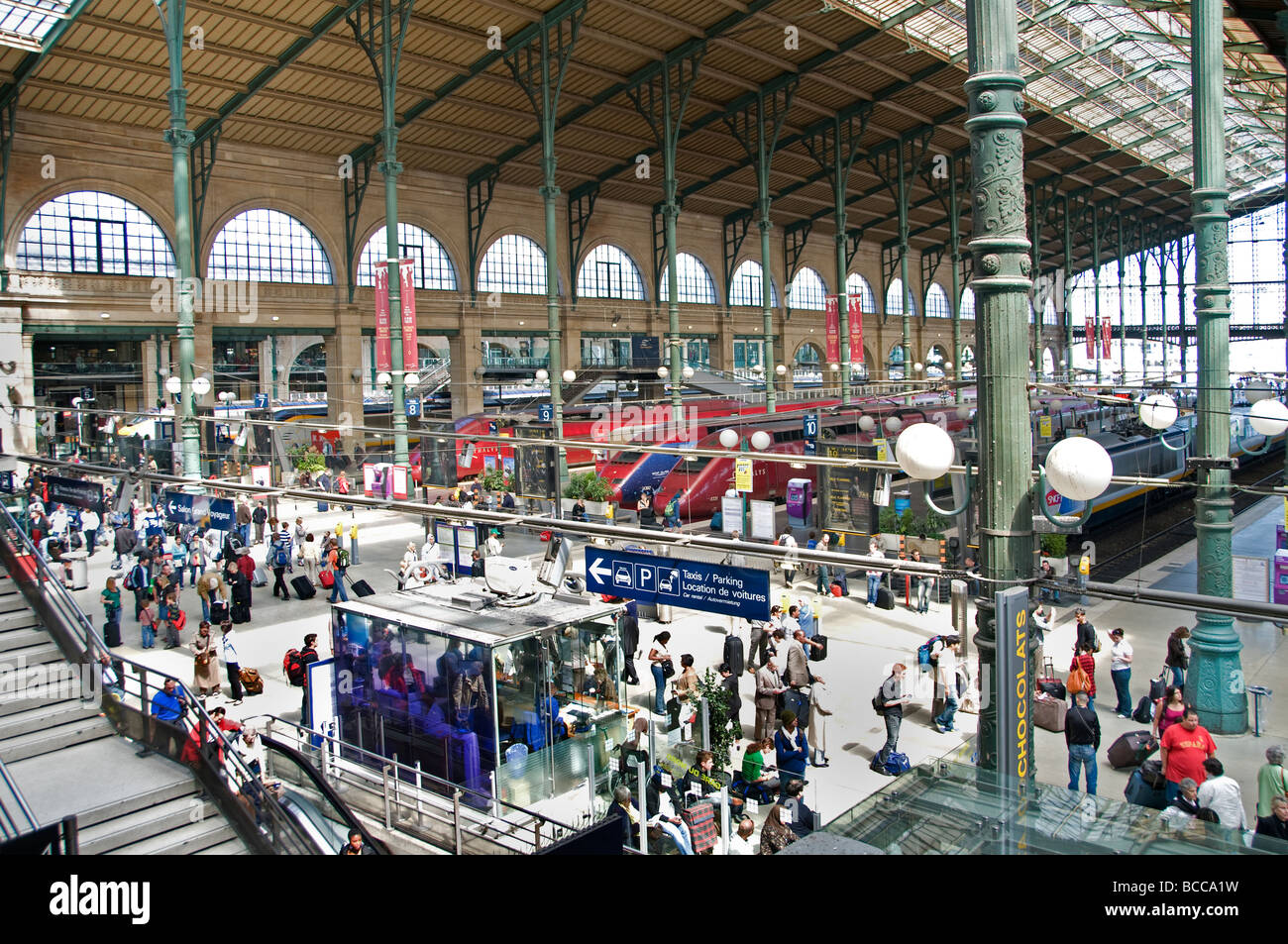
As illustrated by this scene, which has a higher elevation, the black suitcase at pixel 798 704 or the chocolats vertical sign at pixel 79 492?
the chocolats vertical sign at pixel 79 492

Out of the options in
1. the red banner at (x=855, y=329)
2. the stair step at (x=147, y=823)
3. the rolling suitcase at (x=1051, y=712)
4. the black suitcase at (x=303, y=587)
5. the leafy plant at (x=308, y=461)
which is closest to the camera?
the stair step at (x=147, y=823)

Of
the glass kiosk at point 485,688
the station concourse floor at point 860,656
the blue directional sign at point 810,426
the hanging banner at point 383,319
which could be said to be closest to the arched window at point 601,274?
the hanging banner at point 383,319

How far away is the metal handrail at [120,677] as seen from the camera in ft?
28.5

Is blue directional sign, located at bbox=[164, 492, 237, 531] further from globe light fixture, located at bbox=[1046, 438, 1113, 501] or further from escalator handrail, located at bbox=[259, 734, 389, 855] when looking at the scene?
globe light fixture, located at bbox=[1046, 438, 1113, 501]

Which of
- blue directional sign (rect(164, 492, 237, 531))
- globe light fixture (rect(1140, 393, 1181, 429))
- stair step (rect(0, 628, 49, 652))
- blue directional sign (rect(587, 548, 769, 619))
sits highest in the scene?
globe light fixture (rect(1140, 393, 1181, 429))

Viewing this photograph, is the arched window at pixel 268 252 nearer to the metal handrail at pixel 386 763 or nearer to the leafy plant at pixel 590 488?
the leafy plant at pixel 590 488

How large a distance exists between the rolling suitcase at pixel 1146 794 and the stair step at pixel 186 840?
8663mm

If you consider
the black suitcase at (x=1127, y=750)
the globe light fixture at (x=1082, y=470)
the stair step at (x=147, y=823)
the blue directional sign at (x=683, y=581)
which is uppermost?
the globe light fixture at (x=1082, y=470)

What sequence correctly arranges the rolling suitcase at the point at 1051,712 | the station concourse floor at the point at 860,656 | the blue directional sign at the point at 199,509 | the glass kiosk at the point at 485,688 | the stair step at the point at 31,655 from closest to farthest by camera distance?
Answer: the stair step at the point at 31,655 < the glass kiosk at the point at 485,688 < the station concourse floor at the point at 860,656 < the rolling suitcase at the point at 1051,712 < the blue directional sign at the point at 199,509

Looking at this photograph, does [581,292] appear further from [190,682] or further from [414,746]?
[414,746]

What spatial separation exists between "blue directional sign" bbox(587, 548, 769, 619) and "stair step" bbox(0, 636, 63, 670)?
18.2 feet

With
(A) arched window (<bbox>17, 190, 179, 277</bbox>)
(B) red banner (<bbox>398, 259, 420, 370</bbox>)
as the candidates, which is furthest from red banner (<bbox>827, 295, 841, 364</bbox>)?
(A) arched window (<bbox>17, 190, 179, 277</bbox>)

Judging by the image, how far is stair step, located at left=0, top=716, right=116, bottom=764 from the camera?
27.3 ft
